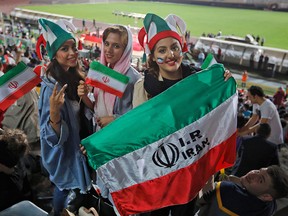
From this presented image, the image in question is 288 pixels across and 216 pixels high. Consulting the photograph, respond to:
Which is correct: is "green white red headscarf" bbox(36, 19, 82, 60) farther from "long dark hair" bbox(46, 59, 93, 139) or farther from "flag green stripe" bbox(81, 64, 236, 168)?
"flag green stripe" bbox(81, 64, 236, 168)

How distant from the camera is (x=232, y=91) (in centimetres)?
201

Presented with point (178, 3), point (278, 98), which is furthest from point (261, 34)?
point (178, 3)

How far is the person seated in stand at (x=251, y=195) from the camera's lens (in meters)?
1.75

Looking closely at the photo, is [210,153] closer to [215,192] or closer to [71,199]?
[215,192]

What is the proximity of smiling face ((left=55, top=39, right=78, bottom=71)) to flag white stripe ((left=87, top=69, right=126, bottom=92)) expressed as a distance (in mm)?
213

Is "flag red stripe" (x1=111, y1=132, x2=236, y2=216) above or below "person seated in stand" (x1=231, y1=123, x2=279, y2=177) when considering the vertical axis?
above

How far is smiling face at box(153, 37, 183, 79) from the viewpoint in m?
1.95

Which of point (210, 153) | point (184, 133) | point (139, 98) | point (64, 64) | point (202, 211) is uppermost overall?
point (64, 64)

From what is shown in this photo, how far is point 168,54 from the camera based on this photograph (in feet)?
6.39

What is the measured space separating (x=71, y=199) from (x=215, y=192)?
1.06 metres

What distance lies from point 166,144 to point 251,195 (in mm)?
569

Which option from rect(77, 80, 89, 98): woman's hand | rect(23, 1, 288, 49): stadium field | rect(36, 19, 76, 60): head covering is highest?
rect(36, 19, 76, 60): head covering

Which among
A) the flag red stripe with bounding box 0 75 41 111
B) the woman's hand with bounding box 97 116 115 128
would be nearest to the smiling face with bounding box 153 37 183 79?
the woman's hand with bounding box 97 116 115 128

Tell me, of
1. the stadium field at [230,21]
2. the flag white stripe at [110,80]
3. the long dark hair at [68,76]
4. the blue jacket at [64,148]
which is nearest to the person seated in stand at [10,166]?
the blue jacket at [64,148]
